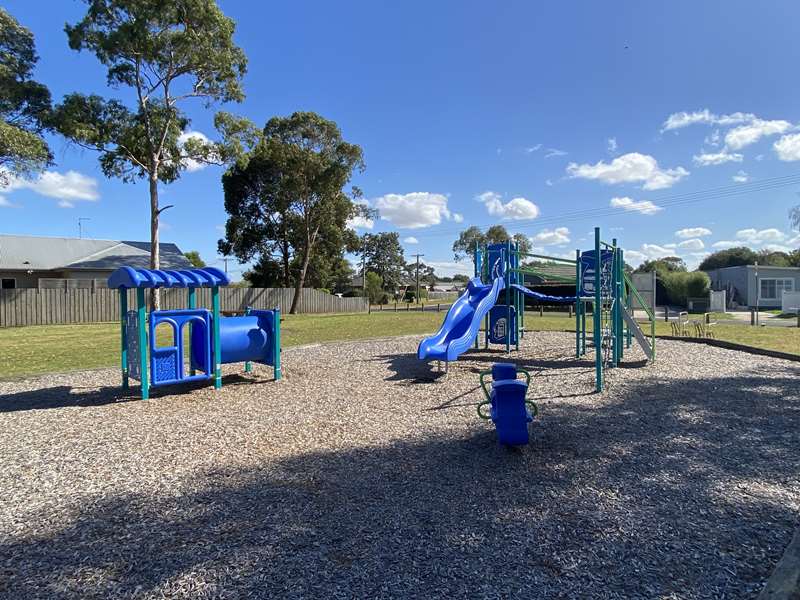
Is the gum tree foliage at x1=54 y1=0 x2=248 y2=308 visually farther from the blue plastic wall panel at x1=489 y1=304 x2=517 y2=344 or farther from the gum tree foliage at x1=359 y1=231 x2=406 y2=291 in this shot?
the gum tree foliage at x1=359 y1=231 x2=406 y2=291

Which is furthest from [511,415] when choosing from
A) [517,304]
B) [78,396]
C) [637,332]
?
[517,304]

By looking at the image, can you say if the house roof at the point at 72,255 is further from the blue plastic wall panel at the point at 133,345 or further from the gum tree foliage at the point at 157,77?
the blue plastic wall panel at the point at 133,345

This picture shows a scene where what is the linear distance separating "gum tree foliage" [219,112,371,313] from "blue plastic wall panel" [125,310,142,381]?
25.2 meters

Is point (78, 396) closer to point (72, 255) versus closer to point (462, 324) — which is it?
point (462, 324)

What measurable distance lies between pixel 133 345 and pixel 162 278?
119cm

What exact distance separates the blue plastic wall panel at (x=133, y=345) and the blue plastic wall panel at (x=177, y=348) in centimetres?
22

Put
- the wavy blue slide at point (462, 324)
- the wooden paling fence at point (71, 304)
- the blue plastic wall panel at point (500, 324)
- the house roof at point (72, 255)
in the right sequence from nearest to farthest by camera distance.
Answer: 1. the wavy blue slide at point (462, 324)
2. the blue plastic wall panel at point (500, 324)
3. the wooden paling fence at point (71, 304)
4. the house roof at point (72, 255)

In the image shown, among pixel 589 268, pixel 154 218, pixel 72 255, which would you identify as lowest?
pixel 589 268

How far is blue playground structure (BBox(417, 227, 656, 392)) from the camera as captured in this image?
914cm

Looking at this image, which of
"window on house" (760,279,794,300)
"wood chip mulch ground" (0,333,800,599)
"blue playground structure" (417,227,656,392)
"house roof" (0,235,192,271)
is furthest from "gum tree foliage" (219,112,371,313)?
"window on house" (760,279,794,300)

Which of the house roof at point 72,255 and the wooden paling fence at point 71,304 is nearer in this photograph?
the wooden paling fence at point 71,304

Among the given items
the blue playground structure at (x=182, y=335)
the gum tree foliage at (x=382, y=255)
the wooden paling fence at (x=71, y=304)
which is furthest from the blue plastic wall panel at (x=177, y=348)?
the gum tree foliage at (x=382, y=255)

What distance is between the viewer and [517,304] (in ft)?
40.6

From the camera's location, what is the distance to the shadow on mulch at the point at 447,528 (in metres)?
2.60
